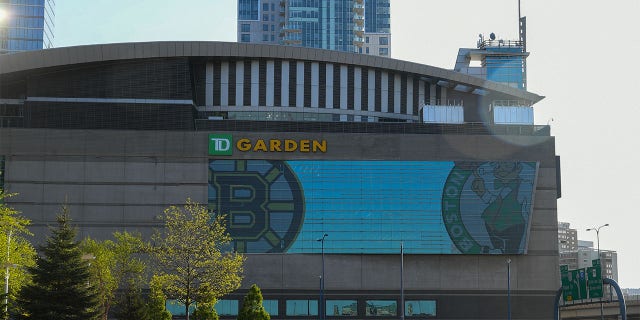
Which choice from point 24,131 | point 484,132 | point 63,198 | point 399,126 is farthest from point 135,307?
point 484,132

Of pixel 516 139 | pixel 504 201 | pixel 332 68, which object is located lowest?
pixel 504 201

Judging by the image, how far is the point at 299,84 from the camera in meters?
108

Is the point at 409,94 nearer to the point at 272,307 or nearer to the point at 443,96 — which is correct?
the point at 443,96

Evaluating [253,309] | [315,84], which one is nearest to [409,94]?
[315,84]

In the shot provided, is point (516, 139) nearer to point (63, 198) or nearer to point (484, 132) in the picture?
point (484, 132)

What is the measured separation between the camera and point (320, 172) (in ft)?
337

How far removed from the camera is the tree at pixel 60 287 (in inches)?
2534

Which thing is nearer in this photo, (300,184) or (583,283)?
(583,283)

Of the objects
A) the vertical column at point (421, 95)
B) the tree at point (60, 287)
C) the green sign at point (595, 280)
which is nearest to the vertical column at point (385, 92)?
the vertical column at point (421, 95)

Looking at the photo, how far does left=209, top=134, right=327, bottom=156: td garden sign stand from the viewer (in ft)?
335

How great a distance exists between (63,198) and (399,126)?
1379 inches

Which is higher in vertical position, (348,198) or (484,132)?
(484,132)

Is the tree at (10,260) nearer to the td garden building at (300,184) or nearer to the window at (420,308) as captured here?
the td garden building at (300,184)

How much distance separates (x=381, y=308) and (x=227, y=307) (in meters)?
15.8
